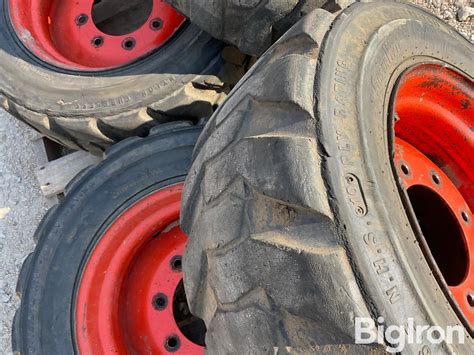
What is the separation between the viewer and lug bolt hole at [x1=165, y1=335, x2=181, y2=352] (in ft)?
6.29

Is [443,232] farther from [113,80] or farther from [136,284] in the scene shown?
[113,80]

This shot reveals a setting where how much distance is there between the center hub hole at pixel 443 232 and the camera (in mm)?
1630

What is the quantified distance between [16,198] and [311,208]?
1.87 metres

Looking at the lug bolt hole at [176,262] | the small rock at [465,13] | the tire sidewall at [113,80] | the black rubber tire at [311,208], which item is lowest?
the black rubber tire at [311,208]

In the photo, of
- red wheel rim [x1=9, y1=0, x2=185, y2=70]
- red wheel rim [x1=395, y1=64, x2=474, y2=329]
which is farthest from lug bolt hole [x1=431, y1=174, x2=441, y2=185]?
red wheel rim [x1=9, y1=0, x2=185, y2=70]

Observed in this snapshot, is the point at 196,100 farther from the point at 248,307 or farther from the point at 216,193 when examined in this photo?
the point at 248,307

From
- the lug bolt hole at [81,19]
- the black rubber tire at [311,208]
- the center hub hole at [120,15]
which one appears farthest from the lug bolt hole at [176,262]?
the center hub hole at [120,15]

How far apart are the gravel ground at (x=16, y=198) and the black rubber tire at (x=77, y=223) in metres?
0.47

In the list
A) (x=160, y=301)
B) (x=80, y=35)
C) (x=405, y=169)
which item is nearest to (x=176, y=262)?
(x=160, y=301)

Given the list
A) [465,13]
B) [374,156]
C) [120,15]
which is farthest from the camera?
[120,15]

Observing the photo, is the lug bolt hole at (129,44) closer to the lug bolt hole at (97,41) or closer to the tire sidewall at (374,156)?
the lug bolt hole at (97,41)

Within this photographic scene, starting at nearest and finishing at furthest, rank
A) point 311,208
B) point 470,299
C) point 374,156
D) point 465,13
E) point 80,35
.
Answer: point 311,208 < point 374,156 < point 470,299 < point 80,35 < point 465,13

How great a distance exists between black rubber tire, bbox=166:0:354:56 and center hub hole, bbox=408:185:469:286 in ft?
2.19

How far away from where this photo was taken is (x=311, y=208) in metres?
1.03
